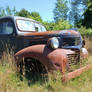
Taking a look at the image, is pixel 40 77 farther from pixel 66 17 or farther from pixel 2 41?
pixel 66 17

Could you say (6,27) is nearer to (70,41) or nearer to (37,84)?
(70,41)

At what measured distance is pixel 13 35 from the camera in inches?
161

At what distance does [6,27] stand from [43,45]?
1.80 m

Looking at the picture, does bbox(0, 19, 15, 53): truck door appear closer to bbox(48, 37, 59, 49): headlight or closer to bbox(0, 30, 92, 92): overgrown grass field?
bbox(0, 30, 92, 92): overgrown grass field

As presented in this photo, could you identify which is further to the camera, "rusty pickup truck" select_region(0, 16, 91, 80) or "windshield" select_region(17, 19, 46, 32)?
"windshield" select_region(17, 19, 46, 32)

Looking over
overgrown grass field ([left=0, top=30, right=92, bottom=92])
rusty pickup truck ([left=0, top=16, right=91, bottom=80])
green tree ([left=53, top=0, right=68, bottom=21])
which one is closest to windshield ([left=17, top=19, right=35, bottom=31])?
rusty pickup truck ([left=0, top=16, right=91, bottom=80])

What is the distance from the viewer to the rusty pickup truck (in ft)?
9.49

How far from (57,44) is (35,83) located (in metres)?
1.03

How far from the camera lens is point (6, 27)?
4.39 m

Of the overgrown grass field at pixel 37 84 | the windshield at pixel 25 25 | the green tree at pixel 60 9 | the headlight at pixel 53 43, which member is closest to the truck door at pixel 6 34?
the windshield at pixel 25 25

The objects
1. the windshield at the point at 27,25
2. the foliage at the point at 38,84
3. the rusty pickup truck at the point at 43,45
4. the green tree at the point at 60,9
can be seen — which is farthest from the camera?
the green tree at the point at 60,9

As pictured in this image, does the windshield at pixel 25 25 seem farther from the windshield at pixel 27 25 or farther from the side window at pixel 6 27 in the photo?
the side window at pixel 6 27

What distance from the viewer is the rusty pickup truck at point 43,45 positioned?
2.89 m

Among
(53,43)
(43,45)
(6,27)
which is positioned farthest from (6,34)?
(53,43)
